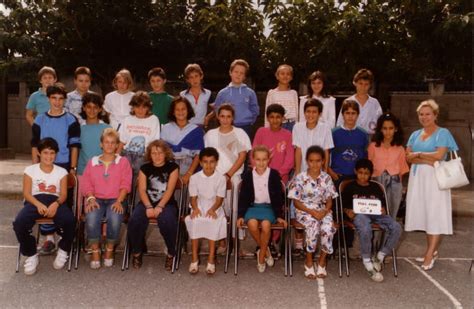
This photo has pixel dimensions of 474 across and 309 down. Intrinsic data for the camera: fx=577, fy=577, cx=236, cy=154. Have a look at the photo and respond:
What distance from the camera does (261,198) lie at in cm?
556

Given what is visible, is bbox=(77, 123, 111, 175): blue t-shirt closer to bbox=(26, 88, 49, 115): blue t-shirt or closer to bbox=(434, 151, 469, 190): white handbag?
bbox=(26, 88, 49, 115): blue t-shirt

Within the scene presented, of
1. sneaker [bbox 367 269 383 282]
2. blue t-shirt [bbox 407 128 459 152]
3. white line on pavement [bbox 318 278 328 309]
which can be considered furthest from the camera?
blue t-shirt [bbox 407 128 459 152]

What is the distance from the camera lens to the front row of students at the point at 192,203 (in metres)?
5.28

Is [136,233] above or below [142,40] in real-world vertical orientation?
below

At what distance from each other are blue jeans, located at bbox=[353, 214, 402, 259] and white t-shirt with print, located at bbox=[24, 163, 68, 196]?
284cm

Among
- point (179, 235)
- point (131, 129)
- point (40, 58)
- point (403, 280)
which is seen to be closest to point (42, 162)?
point (131, 129)

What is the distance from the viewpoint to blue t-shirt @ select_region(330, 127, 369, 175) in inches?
233

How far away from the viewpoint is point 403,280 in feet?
17.0

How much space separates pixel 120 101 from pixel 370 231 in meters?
3.06

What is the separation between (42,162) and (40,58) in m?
5.05

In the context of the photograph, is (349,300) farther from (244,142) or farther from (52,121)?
(52,121)

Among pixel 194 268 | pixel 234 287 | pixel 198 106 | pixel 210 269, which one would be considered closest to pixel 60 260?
pixel 194 268

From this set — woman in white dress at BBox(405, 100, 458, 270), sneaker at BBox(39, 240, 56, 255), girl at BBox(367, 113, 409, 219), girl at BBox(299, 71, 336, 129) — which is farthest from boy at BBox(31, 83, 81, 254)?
woman in white dress at BBox(405, 100, 458, 270)

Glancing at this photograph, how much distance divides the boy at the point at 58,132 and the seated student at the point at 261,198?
1789 millimetres
